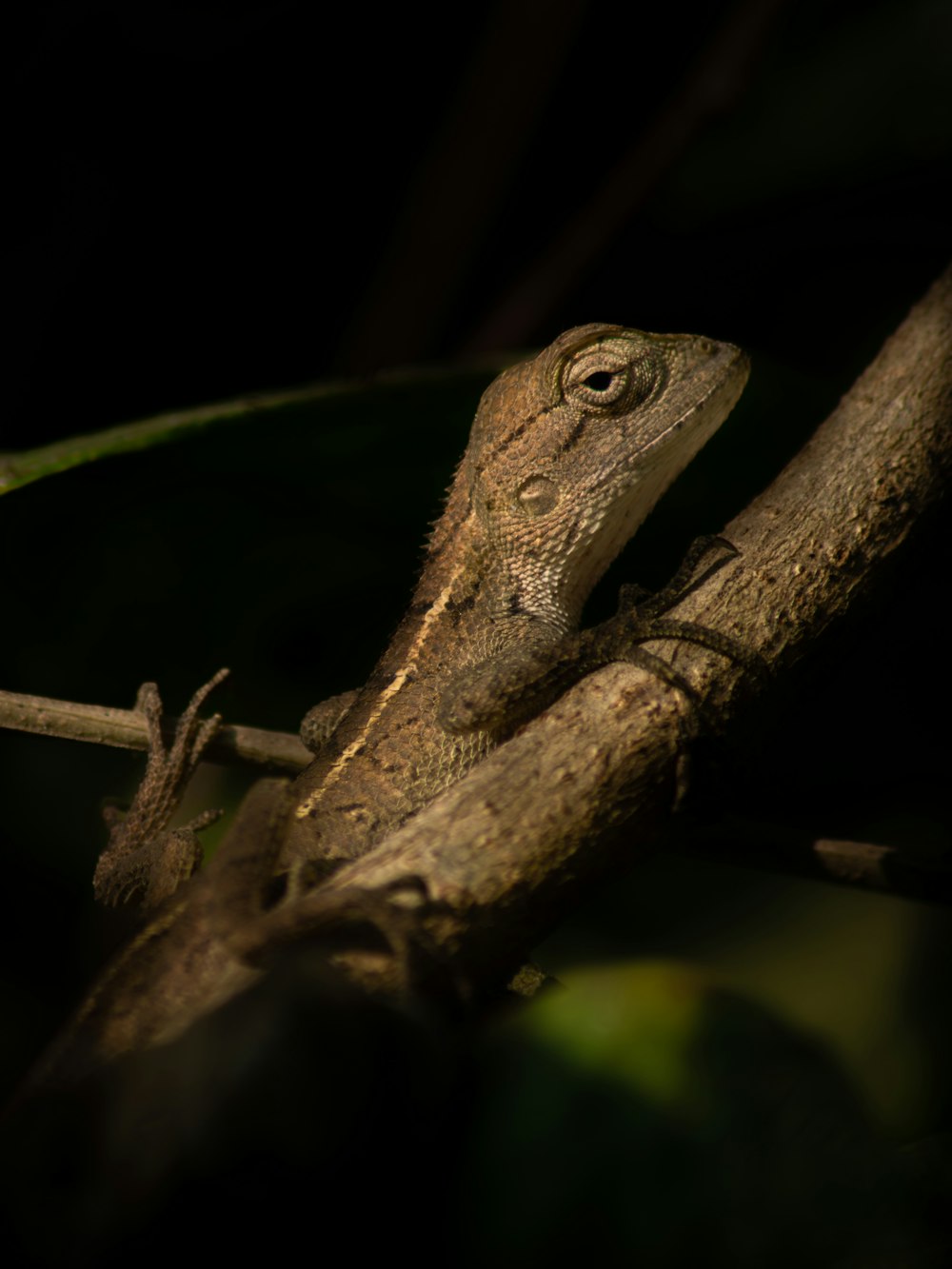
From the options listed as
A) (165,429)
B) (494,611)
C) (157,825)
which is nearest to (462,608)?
(494,611)

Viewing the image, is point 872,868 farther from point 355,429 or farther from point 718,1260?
point 355,429

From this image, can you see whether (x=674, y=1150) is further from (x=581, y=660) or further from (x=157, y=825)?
(x=157, y=825)

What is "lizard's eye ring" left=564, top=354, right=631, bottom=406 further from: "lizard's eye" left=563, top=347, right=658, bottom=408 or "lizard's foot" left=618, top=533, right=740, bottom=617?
"lizard's foot" left=618, top=533, right=740, bottom=617

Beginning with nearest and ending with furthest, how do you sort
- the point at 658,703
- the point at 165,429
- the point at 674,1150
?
1. the point at 674,1150
2. the point at 658,703
3. the point at 165,429

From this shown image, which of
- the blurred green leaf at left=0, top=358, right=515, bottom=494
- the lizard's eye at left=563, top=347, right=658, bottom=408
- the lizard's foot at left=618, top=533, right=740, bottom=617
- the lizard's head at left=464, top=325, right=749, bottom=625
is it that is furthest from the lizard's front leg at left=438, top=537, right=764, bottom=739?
the blurred green leaf at left=0, top=358, right=515, bottom=494

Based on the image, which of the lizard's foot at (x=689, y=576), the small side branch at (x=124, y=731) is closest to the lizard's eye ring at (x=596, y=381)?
the lizard's foot at (x=689, y=576)

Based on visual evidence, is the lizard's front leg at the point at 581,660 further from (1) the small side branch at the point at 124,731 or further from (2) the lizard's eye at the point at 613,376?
(2) the lizard's eye at the point at 613,376
